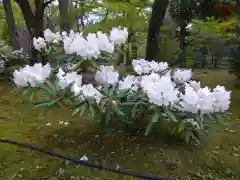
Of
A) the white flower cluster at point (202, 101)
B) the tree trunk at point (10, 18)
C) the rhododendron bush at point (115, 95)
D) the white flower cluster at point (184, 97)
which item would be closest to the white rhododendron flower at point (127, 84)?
the rhododendron bush at point (115, 95)

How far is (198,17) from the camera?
23.2ft

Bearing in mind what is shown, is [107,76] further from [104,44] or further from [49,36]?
[49,36]

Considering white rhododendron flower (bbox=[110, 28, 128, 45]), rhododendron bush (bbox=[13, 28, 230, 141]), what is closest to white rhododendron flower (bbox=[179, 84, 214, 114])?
rhododendron bush (bbox=[13, 28, 230, 141])

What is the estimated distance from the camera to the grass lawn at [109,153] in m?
1.75

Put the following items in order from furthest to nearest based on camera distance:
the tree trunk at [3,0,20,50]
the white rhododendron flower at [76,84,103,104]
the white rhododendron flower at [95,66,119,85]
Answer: the tree trunk at [3,0,20,50]
the white rhododendron flower at [95,66,119,85]
the white rhododendron flower at [76,84,103,104]

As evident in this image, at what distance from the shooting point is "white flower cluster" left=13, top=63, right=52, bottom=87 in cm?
183

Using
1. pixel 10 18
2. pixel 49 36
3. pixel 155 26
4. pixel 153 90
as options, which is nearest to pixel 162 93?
pixel 153 90

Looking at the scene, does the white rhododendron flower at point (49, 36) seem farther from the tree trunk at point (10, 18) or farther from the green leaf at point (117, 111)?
the tree trunk at point (10, 18)

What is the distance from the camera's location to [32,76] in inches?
72.1

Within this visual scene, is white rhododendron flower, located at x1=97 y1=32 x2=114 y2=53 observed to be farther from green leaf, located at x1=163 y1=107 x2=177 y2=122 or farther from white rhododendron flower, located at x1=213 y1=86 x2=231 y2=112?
white rhododendron flower, located at x1=213 y1=86 x2=231 y2=112

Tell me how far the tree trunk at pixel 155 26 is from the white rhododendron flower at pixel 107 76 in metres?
2.12

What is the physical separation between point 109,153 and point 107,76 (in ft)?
1.82

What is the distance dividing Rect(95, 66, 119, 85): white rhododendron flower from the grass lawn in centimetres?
49

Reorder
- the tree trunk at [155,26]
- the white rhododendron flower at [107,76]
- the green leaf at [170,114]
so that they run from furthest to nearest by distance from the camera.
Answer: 1. the tree trunk at [155,26]
2. the white rhododendron flower at [107,76]
3. the green leaf at [170,114]
